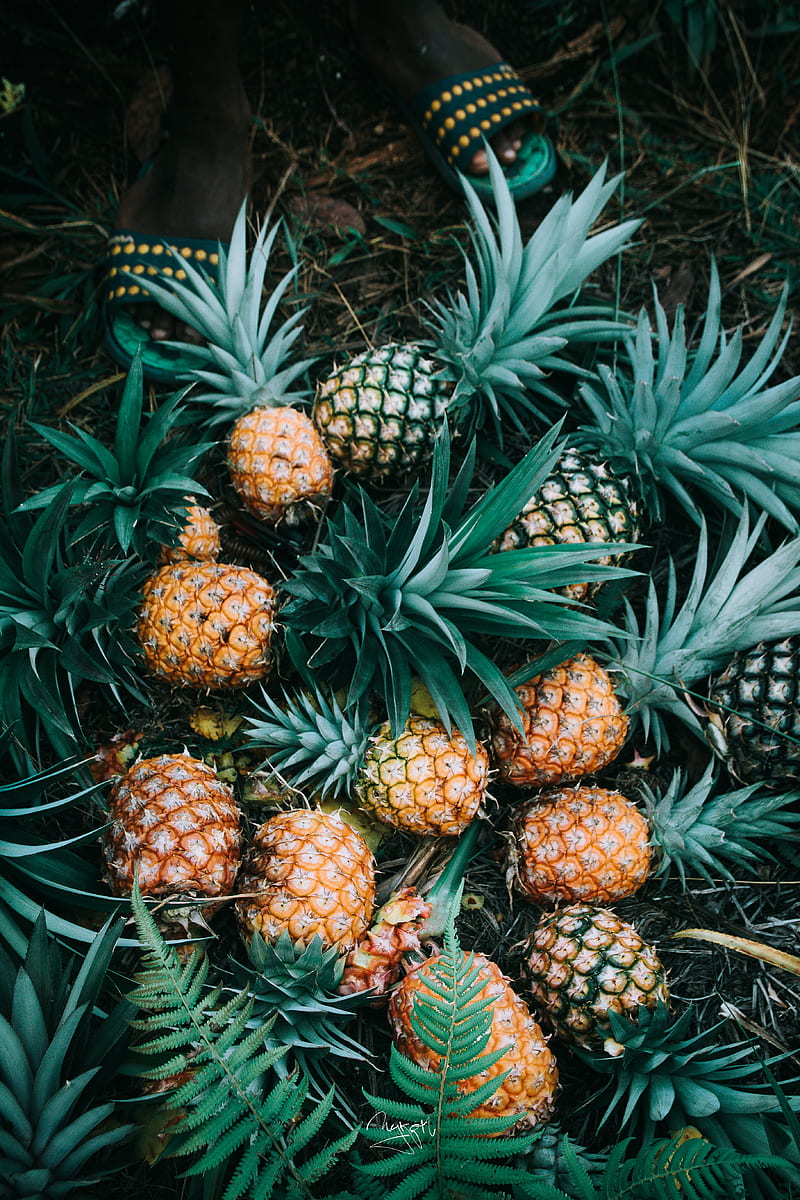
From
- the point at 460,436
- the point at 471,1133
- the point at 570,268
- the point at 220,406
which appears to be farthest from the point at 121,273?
the point at 471,1133

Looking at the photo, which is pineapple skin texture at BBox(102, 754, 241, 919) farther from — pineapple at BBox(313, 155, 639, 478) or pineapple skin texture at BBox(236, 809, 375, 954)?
pineapple at BBox(313, 155, 639, 478)

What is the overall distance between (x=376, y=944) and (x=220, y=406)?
1.66 m

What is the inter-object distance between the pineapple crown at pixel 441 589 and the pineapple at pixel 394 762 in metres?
0.12

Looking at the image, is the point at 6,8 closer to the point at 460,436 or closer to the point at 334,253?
the point at 334,253

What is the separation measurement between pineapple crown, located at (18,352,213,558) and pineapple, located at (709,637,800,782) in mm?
1550

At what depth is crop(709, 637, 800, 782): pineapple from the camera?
2.01m

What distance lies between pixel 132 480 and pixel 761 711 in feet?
5.98

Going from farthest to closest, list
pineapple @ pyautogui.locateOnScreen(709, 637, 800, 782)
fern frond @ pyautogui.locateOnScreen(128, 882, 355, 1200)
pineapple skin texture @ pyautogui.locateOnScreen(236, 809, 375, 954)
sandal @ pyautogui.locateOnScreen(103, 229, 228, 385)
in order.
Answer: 1. sandal @ pyautogui.locateOnScreen(103, 229, 228, 385)
2. pineapple @ pyautogui.locateOnScreen(709, 637, 800, 782)
3. pineapple skin texture @ pyautogui.locateOnScreen(236, 809, 375, 954)
4. fern frond @ pyautogui.locateOnScreen(128, 882, 355, 1200)

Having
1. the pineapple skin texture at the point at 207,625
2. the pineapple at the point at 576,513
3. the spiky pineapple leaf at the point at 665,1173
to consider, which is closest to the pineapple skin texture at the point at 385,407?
the pineapple at the point at 576,513

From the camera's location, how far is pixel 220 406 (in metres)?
2.38

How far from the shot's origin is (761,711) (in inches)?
80.2

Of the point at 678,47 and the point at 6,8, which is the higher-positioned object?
the point at 6,8

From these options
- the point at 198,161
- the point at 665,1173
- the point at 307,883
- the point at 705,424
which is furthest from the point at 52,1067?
the point at 198,161

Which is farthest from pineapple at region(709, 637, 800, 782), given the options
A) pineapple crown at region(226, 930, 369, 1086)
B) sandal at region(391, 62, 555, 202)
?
sandal at region(391, 62, 555, 202)
